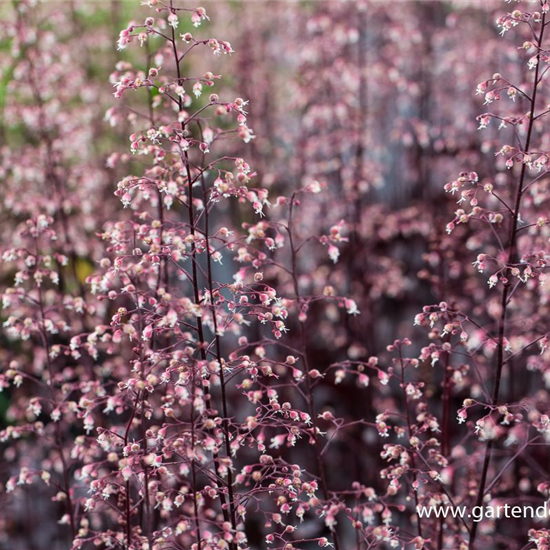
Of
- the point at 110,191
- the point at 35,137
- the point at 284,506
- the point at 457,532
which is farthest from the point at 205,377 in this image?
the point at 35,137

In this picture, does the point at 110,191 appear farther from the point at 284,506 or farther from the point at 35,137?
the point at 284,506

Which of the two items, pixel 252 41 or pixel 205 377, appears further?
pixel 252 41

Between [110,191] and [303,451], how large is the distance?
2.89 meters

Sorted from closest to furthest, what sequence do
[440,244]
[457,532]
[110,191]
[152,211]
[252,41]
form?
1. [457,532]
2. [440,244]
3. [152,211]
4. [110,191]
5. [252,41]

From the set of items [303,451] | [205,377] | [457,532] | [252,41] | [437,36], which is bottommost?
[457,532]

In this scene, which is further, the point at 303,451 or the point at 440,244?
the point at 303,451

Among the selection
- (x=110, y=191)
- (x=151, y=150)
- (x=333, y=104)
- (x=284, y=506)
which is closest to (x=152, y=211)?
(x=110, y=191)

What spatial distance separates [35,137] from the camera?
20.5ft

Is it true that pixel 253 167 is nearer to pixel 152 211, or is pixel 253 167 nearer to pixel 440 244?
pixel 152 211

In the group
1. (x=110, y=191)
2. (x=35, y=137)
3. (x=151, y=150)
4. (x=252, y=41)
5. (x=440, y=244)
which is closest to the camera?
(x=151, y=150)

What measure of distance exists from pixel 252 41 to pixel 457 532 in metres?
5.23

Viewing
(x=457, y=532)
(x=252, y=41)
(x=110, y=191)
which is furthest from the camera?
(x=252, y=41)

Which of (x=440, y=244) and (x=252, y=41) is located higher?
(x=252, y=41)

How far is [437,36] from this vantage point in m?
6.11
